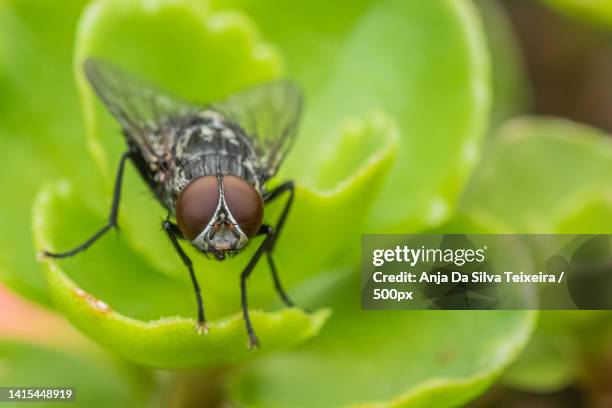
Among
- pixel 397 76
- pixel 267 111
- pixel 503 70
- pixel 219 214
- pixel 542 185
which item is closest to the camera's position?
pixel 219 214

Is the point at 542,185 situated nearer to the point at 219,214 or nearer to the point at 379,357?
the point at 379,357

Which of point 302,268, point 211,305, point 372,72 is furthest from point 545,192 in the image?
point 211,305

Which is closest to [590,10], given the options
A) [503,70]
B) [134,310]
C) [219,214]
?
[503,70]

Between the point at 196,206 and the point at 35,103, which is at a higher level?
the point at 35,103

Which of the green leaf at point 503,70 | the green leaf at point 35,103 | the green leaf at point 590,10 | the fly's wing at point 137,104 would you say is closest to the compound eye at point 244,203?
the fly's wing at point 137,104

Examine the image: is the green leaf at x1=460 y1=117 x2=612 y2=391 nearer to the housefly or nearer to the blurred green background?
the blurred green background

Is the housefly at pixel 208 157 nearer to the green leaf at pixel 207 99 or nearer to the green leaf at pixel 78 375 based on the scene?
the green leaf at pixel 207 99
